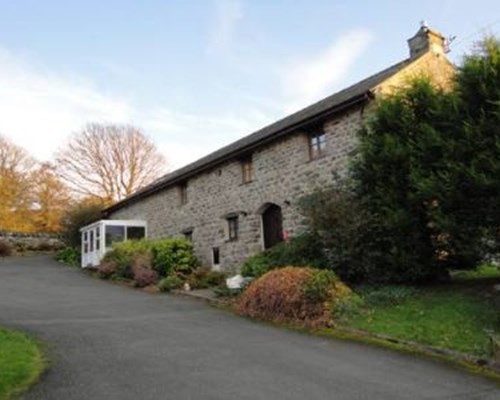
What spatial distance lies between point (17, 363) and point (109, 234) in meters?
22.4

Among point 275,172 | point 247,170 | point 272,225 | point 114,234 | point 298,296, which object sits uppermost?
point 247,170

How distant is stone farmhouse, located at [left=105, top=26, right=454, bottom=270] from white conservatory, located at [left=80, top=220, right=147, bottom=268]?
4.10 meters

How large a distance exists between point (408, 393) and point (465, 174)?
19.1ft

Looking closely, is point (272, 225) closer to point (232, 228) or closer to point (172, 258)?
point (232, 228)

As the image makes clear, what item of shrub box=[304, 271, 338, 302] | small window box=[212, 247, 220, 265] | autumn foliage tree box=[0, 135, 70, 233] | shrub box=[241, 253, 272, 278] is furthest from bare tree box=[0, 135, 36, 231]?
shrub box=[304, 271, 338, 302]

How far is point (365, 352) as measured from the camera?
9242 millimetres

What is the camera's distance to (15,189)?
1805 inches

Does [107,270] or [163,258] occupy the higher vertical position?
[163,258]

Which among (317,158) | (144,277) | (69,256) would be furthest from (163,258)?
(69,256)

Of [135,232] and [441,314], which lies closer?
[441,314]

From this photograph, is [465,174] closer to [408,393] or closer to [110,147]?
[408,393]

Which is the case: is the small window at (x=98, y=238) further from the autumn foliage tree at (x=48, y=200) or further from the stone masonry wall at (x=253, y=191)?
the autumn foliage tree at (x=48, y=200)

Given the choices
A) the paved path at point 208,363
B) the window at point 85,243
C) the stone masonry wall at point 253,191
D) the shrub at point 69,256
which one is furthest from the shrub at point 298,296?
the shrub at point 69,256

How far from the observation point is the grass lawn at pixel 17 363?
6.97 metres
